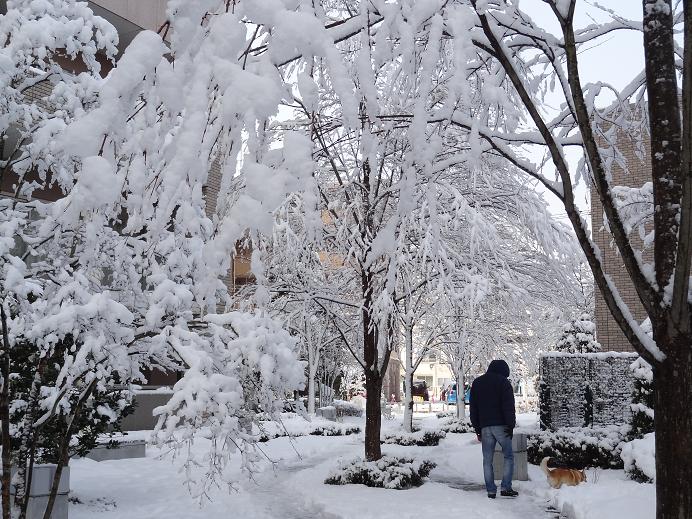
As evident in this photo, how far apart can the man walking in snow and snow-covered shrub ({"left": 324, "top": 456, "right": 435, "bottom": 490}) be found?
132 centimetres

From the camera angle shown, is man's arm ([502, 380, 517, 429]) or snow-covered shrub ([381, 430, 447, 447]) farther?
snow-covered shrub ([381, 430, 447, 447])

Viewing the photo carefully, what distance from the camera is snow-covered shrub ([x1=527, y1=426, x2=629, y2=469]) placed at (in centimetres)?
1114

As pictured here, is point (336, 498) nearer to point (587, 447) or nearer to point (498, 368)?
point (498, 368)

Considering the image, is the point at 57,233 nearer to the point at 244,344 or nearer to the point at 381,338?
the point at 244,344

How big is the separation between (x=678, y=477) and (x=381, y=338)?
29.0 ft

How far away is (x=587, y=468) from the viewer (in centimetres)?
1118

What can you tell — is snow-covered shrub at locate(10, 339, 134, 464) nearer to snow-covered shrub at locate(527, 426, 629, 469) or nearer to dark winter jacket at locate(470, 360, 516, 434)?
dark winter jacket at locate(470, 360, 516, 434)

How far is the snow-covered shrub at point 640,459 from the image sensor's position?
8.90 meters

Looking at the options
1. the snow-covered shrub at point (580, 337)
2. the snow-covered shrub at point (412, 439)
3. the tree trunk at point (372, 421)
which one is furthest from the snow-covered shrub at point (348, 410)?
the tree trunk at point (372, 421)

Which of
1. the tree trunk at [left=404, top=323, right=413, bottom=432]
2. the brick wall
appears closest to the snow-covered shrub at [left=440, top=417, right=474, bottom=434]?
the tree trunk at [left=404, top=323, right=413, bottom=432]

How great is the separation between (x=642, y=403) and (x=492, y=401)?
367 cm

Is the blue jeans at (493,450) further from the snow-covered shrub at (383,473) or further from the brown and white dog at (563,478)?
the snow-covered shrub at (383,473)

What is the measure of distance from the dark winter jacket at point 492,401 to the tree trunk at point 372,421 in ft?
7.11

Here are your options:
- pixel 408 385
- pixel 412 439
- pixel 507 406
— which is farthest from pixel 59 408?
pixel 408 385
